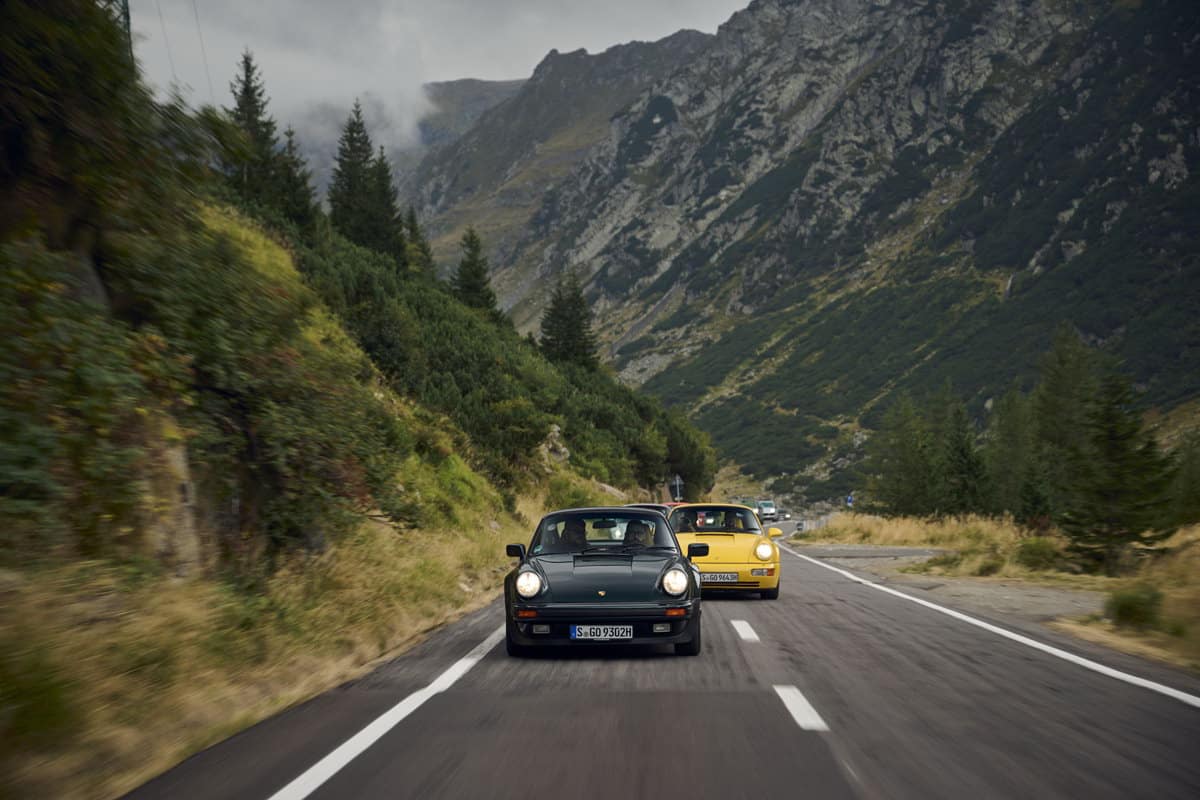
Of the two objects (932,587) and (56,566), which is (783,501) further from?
(56,566)

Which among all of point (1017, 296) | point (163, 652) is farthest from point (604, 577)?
point (1017, 296)

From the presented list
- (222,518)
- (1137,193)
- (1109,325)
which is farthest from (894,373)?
(222,518)

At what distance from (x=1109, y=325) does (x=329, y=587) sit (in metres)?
144


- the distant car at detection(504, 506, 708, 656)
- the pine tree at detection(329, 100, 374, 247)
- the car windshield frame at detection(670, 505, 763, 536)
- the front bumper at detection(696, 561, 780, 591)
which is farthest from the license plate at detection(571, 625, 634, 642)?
the pine tree at detection(329, 100, 374, 247)

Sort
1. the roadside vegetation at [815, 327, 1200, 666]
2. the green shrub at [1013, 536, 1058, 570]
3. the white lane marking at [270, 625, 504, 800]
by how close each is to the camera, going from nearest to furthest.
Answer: the white lane marking at [270, 625, 504, 800] → the roadside vegetation at [815, 327, 1200, 666] → the green shrub at [1013, 536, 1058, 570]

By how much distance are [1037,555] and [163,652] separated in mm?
17645

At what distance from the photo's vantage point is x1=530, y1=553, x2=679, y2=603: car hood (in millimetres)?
7887

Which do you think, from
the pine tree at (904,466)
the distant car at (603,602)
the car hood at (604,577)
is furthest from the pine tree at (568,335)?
the distant car at (603,602)

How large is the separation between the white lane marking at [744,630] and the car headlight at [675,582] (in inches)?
57.9

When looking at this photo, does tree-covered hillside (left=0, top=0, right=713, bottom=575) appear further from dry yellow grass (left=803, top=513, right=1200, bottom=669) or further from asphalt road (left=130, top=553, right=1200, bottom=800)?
dry yellow grass (left=803, top=513, right=1200, bottom=669)

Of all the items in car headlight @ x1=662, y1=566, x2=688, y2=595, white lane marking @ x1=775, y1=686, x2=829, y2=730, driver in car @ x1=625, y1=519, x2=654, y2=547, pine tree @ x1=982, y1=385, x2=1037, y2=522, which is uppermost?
pine tree @ x1=982, y1=385, x2=1037, y2=522

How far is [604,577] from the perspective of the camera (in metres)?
8.05

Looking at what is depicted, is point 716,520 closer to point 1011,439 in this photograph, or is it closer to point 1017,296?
point 1011,439

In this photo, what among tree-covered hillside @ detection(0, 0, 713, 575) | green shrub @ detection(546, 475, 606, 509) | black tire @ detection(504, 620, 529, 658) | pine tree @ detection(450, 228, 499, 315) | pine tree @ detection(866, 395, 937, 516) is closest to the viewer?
tree-covered hillside @ detection(0, 0, 713, 575)
